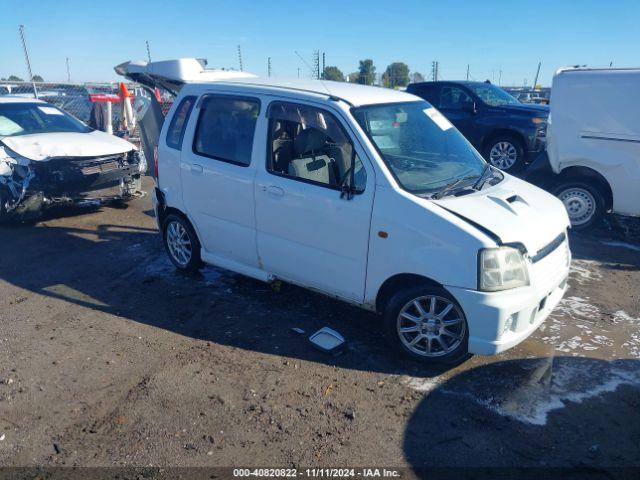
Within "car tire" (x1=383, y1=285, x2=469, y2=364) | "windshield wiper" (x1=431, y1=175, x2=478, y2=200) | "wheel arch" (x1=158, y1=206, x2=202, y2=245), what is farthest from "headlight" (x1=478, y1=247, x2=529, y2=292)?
"wheel arch" (x1=158, y1=206, x2=202, y2=245)

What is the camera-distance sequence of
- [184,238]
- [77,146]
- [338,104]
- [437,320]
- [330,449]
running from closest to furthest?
[330,449] → [437,320] → [338,104] → [184,238] → [77,146]

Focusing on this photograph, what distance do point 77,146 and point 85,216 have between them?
114 cm

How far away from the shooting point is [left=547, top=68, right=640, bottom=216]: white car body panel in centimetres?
658

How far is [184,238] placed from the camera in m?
5.41

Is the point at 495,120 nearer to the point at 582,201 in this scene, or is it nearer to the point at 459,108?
the point at 459,108

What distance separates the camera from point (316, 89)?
14.1 feet

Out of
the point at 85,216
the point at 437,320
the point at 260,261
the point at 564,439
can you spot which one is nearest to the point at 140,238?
the point at 85,216

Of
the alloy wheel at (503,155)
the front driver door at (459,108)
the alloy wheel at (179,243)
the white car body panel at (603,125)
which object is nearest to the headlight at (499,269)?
the alloy wheel at (179,243)

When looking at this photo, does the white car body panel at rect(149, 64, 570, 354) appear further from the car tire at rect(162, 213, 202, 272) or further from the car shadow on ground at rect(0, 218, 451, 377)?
the car shadow on ground at rect(0, 218, 451, 377)

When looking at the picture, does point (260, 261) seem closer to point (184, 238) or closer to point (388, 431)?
point (184, 238)

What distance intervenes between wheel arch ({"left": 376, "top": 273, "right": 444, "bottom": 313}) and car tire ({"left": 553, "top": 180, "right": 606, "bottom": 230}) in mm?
4650

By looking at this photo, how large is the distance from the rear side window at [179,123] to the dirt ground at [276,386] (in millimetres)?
1484

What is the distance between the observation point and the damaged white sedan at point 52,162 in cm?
699

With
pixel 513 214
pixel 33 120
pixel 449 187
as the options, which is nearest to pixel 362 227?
pixel 449 187
